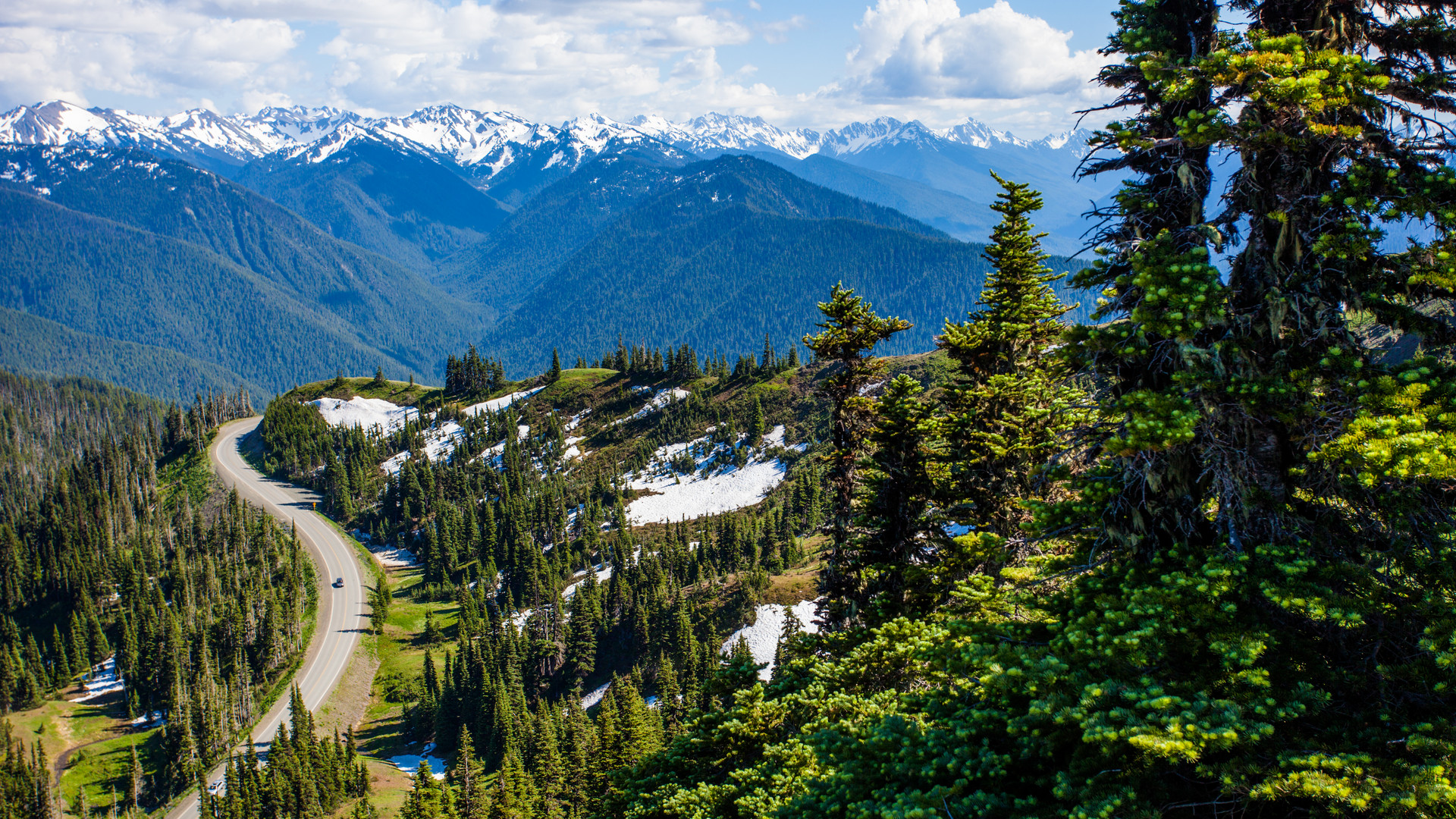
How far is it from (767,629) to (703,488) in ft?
280

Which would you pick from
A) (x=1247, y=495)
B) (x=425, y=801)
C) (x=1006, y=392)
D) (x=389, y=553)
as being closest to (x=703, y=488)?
(x=389, y=553)

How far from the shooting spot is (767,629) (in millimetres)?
92500

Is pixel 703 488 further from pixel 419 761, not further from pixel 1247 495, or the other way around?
pixel 1247 495

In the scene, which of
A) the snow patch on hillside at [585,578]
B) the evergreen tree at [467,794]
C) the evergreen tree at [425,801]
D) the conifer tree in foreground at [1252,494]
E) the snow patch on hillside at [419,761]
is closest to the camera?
the conifer tree in foreground at [1252,494]

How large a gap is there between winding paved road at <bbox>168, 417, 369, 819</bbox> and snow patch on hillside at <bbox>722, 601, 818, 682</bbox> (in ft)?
219

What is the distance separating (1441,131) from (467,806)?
7162cm

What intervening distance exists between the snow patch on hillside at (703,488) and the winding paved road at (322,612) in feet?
195

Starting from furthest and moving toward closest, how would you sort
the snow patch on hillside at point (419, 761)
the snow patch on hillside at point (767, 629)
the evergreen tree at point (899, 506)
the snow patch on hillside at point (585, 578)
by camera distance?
the snow patch on hillside at point (585, 578), the snow patch on hillside at point (419, 761), the snow patch on hillside at point (767, 629), the evergreen tree at point (899, 506)

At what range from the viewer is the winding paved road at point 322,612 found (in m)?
108

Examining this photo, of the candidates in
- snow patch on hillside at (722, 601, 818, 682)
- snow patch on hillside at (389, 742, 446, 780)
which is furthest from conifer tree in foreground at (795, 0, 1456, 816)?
snow patch on hillside at (389, 742, 446, 780)

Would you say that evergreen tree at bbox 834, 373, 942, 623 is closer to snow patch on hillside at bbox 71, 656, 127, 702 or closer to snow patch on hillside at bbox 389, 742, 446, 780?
snow patch on hillside at bbox 389, 742, 446, 780

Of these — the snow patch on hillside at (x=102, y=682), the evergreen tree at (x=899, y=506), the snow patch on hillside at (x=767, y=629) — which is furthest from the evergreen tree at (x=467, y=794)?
the snow patch on hillside at (x=102, y=682)

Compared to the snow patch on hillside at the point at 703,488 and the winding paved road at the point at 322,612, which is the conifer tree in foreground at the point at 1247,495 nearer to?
the winding paved road at the point at 322,612

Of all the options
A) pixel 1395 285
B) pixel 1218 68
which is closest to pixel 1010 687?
pixel 1395 285
